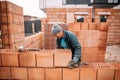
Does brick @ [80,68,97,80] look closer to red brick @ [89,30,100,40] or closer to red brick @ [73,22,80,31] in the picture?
red brick @ [89,30,100,40]

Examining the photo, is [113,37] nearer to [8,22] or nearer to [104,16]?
[104,16]

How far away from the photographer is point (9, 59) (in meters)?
2.25

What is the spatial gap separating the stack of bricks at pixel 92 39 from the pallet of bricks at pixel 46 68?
2953 mm

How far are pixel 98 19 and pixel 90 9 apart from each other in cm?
104

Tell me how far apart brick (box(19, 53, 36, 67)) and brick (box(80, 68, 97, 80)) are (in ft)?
2.51

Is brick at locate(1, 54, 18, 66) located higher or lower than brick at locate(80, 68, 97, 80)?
higher

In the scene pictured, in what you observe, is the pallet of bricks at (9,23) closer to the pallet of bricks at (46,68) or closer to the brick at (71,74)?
the pallet of bricks at (46,68)

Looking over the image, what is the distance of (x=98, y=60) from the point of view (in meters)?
5.53

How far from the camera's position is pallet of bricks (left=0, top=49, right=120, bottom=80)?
86.4 inches

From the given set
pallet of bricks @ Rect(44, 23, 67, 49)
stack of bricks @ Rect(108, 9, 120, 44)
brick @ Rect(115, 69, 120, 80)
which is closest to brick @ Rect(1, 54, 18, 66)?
brick @ Rect(115, 69, 120, 80)

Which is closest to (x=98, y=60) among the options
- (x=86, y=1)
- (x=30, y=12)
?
(x=30, y=12)

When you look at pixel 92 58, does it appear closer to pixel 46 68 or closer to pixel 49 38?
pixel 49 38

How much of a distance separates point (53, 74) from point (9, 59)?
0.73 meters

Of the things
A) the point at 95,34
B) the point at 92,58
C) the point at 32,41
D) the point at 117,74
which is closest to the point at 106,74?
the point at 117,74
